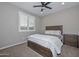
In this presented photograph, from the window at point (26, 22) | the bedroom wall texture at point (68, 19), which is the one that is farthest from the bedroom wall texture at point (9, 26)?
the bedroom wall texture at point (68, 19)

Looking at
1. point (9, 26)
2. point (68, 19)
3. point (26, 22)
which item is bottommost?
point (9, 26)

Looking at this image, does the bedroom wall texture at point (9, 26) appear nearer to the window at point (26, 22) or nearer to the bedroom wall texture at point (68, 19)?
the window at point (26, 22)

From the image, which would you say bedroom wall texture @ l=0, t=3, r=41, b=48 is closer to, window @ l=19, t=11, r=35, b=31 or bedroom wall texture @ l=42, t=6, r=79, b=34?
window @ l=19, t=11, r=35, b=31

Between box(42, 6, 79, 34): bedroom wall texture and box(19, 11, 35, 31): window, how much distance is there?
181 centimetres

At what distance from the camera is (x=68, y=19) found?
5.11 metres

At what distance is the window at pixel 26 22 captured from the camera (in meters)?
5.74

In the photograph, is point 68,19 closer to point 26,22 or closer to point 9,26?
point 26,22

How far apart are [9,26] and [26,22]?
1.83 metres

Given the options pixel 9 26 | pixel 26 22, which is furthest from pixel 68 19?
pixel 9 26

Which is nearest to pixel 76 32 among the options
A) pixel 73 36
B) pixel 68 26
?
pixel 73 36

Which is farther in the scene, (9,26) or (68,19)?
(68,19)

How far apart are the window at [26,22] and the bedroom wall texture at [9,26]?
1.51 ft

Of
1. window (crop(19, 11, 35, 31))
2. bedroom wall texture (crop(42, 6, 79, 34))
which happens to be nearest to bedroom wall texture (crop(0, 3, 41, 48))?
window (crop(19, 11, 35, 31))

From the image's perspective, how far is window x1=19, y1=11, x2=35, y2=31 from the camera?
5.74 metres
